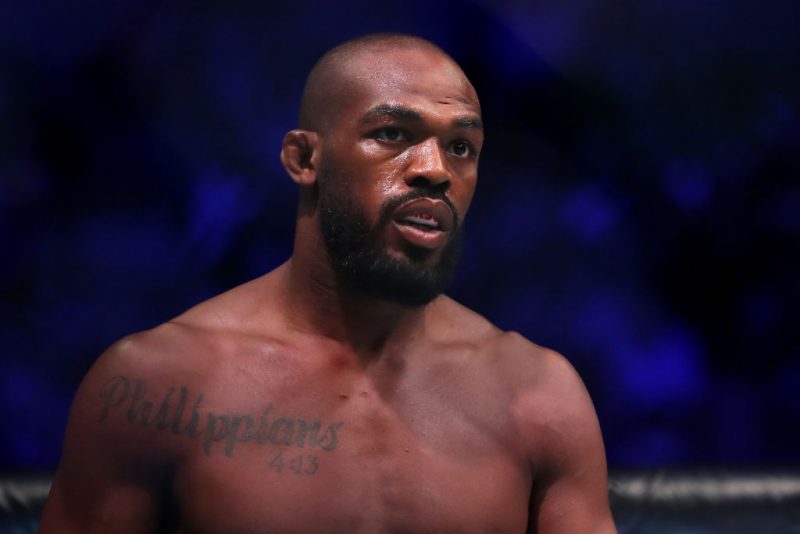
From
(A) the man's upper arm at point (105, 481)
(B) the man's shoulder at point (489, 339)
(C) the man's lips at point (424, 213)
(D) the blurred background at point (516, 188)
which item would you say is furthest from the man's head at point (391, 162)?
(D) the blurred background at point (516, 188)

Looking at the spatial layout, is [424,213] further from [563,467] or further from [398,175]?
[563,467]

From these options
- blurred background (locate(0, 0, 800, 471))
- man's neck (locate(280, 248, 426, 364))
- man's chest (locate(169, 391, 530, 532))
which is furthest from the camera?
blurred background (locate(0, 0, 800, 471))

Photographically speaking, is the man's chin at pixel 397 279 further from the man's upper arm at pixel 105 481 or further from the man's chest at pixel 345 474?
the man's upper arm at pixel 105 481

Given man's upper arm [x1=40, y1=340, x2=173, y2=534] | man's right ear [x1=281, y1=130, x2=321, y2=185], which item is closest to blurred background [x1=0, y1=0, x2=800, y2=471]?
man's right ear [x1=281, y1=130, x2=321, y2=185]

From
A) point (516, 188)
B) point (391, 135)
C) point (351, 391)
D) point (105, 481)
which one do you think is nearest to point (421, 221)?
point (391, 135)

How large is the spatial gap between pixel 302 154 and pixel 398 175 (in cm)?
14

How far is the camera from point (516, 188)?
218 centimetres

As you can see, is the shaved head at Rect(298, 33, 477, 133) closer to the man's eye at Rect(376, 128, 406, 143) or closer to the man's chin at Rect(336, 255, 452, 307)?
the man's eye at Rect(376, 128, 406, 143)

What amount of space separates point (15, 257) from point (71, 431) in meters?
0.59

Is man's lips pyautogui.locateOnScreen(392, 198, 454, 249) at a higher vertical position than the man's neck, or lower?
higher

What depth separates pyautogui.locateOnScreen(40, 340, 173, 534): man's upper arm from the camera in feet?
4.80

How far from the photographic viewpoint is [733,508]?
200cm

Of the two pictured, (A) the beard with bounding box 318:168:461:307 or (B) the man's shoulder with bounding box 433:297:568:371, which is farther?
(B) the man's shoulder with bounding box 433:297:568:371

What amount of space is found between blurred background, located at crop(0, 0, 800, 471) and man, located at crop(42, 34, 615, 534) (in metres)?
0.50
